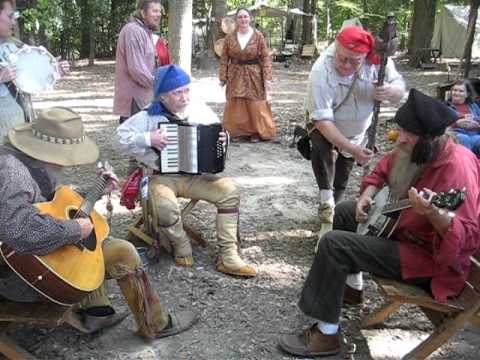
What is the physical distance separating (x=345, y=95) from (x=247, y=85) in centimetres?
369

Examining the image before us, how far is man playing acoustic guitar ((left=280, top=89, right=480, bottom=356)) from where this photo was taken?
8.86 feet

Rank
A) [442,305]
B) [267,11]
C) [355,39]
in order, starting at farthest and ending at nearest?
1. [267,11]
2. [355,39]
3. [442,305]

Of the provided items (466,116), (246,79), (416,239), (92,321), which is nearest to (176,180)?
(92,321)

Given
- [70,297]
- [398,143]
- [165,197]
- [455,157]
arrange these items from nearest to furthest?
[70,297], [455,157], [398,143], [165,197]

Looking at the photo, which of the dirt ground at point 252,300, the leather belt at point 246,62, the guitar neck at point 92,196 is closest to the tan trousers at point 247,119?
the leather belt at point 246,62

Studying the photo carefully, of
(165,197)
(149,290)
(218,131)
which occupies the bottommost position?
(149,290)

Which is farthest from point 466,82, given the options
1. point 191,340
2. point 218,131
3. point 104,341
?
point 104,341

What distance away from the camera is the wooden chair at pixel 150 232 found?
4.11 metres

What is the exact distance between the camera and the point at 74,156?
2801 mm

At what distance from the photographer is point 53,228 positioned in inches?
99.3

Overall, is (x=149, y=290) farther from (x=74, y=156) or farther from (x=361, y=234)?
(x=361, y=234)

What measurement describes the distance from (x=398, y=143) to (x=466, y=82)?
121 inches

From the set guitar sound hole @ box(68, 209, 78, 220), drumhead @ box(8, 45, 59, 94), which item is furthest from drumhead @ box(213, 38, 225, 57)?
guitar sound hole @ box(68, 209, 78, 220)

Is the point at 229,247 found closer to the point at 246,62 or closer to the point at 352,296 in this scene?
the point at 352,296
